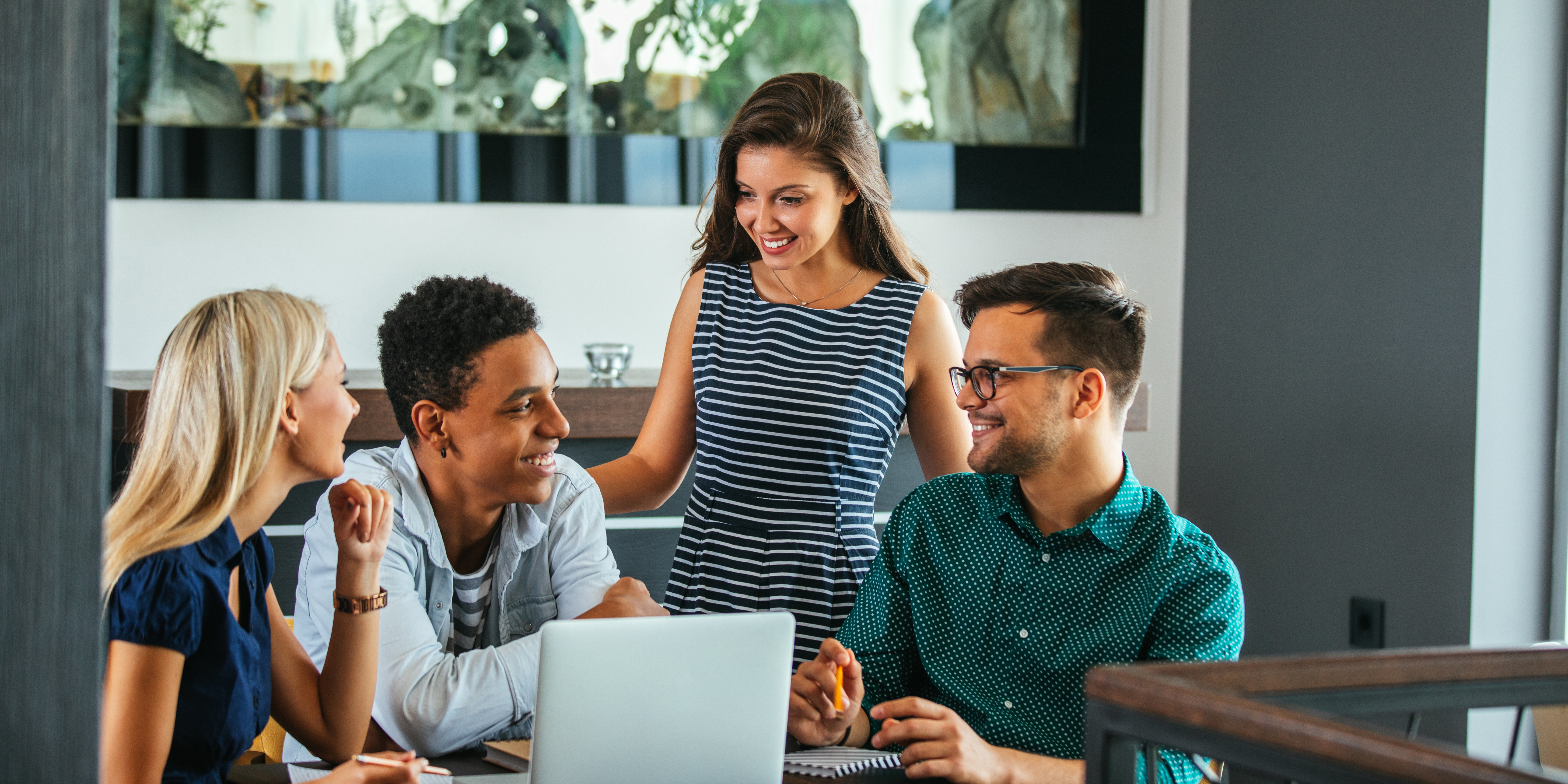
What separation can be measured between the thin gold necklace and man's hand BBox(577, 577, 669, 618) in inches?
21.3

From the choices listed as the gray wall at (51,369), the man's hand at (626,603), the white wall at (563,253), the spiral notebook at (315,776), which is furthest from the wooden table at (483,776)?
the white wall at (563,253)

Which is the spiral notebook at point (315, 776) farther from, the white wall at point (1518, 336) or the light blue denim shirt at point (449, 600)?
the white wall at point (1518, 336)

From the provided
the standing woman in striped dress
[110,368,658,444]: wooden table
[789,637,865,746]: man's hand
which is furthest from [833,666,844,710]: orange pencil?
[110,368,658,444]: wooden table

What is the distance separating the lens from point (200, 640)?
1150 millimetres

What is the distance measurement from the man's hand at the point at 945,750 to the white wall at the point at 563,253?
1.93 m

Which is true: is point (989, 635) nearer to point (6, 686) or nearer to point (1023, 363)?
point (1023, 363)

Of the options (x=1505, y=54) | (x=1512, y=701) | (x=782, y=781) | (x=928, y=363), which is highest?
(x=1505, y=54)

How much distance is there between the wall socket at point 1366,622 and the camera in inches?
109

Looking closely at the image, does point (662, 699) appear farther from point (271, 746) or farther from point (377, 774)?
point (271, 746)

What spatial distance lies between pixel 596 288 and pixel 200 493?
2.01 metres

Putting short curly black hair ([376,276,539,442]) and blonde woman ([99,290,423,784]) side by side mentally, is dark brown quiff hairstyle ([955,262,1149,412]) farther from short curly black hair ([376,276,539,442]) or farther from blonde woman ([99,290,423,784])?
blonde woman ([99,290,423,784])

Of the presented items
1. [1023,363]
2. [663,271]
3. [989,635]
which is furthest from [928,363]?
[663,271]

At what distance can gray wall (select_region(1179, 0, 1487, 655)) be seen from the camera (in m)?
2.60

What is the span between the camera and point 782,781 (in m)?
1.15
